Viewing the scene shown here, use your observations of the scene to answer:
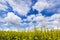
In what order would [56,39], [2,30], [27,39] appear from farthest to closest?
[2,30] < [27,39] < [56,39]

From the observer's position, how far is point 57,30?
1429 centimetres

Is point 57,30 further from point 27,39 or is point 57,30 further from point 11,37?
point 11,37

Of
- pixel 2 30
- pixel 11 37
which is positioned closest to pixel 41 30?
pixel 11 37

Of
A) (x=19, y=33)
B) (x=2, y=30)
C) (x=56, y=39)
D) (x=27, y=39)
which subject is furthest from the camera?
(x=2, y=30)

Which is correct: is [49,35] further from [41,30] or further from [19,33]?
[19,33]

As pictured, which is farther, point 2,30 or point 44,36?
point 2,30

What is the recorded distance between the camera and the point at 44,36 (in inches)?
533

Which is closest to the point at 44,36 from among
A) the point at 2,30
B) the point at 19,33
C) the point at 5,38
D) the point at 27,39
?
the point at 27,39

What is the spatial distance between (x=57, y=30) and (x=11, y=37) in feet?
11.6

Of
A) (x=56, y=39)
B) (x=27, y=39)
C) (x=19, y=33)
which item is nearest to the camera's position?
(x=56, y=39)

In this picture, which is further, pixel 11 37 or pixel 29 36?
pixel 11 37

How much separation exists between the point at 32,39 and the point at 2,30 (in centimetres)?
459

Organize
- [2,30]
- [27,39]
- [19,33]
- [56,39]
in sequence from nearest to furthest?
[56,39], [27,39], [19,33], [2,30]

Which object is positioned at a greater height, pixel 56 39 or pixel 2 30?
pixel 2 30
